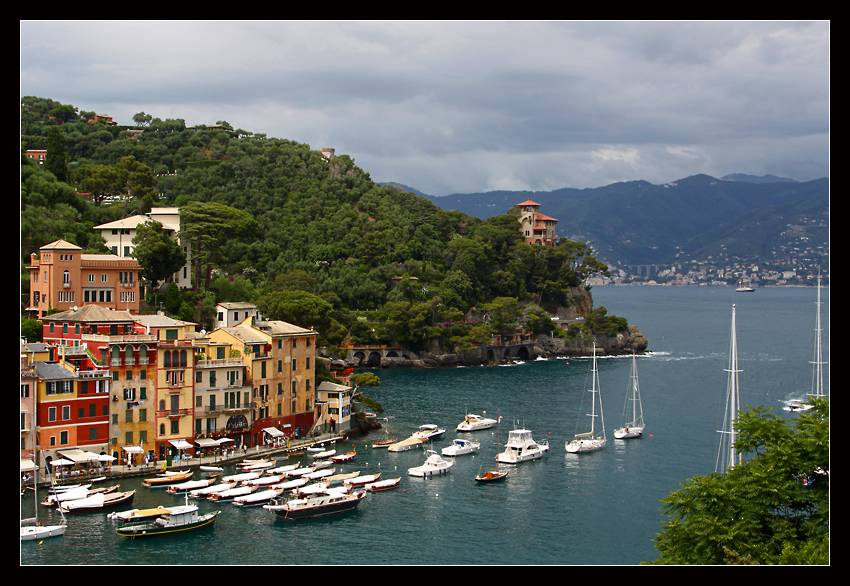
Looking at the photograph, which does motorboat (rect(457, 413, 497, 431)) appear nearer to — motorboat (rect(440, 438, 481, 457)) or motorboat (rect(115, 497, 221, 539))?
motorboat (rect(440, 438, 481, 457))

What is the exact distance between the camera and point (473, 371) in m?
95.4

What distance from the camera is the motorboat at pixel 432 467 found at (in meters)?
48.4

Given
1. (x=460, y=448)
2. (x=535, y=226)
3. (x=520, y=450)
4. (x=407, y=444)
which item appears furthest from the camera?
(x=535, y=226)

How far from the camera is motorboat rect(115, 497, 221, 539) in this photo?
1405 inches

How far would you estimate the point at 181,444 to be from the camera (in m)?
47.3

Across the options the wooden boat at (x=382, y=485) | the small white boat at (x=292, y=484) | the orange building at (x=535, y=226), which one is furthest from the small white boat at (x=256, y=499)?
the orange building at (x=535, y=226)

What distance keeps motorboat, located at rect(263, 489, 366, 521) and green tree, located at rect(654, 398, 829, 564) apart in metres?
20.0

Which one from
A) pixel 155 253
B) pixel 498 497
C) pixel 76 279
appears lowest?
A: pixel 498 497

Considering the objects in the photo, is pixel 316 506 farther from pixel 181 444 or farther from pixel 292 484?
pixel 181 444

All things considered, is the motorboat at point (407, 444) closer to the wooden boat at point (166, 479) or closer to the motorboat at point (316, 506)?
the motorboat at point (316, 506)

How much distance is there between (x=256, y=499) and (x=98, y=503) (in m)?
7.35

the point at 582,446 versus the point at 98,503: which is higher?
the point at 98,503

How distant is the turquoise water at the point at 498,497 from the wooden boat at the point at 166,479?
83cm

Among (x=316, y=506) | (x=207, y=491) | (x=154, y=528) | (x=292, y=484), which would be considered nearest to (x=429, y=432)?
(x=292, y=484)
